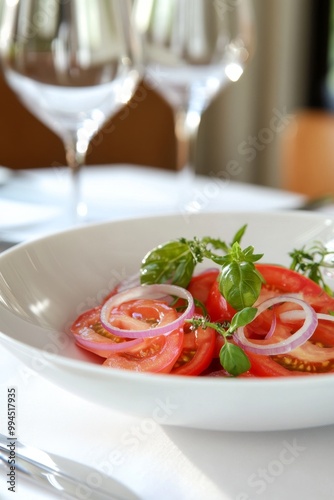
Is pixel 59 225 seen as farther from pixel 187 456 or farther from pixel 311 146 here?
pixel 311 146

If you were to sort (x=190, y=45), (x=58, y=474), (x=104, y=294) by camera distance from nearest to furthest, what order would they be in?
(x=58, y=474) → (x=104, y=294) → (x=190, y=45)

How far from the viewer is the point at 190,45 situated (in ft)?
3.87

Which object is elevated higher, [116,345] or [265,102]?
[116,345]

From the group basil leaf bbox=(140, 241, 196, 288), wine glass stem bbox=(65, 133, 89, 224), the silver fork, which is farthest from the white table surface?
wine glass stem bbox=(65, 133, 89, 224)

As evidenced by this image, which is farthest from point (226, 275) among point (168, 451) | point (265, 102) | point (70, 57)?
point (265, 102)

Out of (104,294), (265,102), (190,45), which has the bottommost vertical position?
(265,102)

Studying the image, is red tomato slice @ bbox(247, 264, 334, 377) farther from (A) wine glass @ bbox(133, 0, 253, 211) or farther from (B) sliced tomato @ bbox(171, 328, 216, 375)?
(A) wine glass @ bbox(133, 0, 253, 211)

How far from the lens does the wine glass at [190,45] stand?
1172 millimetres

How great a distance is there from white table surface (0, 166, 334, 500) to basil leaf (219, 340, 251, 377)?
0.04 metres

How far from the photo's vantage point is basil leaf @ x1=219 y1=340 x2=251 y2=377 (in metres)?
0.47

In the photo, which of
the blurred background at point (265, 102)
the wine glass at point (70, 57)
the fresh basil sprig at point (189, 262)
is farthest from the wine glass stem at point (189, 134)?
the blurred background at point (265, 102)

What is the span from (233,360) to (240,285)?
0.06 m

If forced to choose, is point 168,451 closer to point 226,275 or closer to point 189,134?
point 226,275

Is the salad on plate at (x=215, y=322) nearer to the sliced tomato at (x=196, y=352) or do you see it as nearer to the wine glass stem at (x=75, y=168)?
the sliced tomato at (x=196, y=352)
